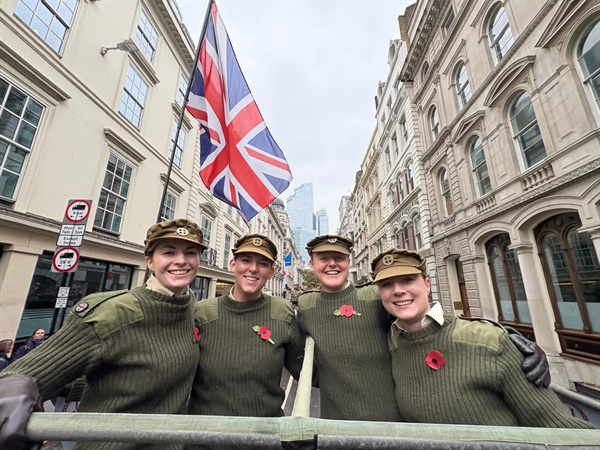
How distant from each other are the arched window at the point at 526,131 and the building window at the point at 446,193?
13.2 ft

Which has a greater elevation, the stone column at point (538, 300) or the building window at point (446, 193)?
the building window at point (446, 193)

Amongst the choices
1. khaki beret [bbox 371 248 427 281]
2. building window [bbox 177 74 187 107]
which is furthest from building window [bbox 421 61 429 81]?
khaki beret [bbox 371 248 427 281]

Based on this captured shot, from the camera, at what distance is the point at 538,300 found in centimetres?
807

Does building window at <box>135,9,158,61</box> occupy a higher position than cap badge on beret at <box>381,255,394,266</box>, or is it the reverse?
building window at <box>135,9,158,61</box>

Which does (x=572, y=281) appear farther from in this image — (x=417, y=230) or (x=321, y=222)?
(x=321, y=222)

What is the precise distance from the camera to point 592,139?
21.1ft

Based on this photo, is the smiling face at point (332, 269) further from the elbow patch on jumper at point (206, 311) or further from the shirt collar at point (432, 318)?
the elbow patch on jumper at point (206, 311)

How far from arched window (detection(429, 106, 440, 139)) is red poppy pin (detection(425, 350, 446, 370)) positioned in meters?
15.1

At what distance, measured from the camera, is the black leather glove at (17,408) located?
0.96 m

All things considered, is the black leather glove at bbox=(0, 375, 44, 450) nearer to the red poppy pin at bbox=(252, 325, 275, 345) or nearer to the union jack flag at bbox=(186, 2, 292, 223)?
the red poppy pin at bbox=(252, 325, 275, 345)

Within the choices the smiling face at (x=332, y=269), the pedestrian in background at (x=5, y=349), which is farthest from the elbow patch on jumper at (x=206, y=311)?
the pedestrian in background at (x=5, y=349)

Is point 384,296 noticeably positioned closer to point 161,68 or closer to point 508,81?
point 508,81

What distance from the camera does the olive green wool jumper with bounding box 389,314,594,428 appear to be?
143cm

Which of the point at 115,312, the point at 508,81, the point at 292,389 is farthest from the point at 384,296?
the point at 508,81
